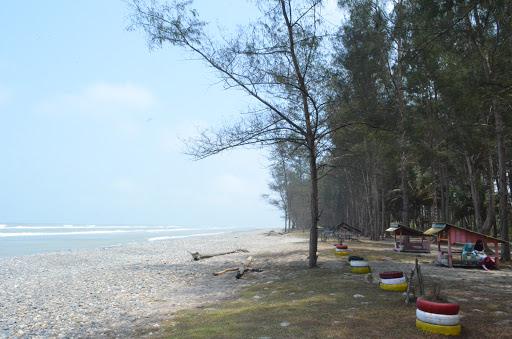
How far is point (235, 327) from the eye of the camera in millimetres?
6957

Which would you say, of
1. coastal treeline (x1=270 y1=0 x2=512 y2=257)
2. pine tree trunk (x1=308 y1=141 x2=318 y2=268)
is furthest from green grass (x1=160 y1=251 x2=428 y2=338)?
coastal treeline (x1=270 y1=0 x2=512 y2=257)

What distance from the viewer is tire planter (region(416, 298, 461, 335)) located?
19.3ft

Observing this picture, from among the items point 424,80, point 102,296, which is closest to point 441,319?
point 102,296

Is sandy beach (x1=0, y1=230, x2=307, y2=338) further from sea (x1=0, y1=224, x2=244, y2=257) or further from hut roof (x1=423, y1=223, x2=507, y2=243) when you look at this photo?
sea (x1=0, y1=224, x2=244, y2=257)

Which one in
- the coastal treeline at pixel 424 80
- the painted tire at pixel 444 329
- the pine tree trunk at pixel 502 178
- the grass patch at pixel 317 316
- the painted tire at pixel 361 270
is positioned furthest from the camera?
the pine tree trunk at pixel 502 178

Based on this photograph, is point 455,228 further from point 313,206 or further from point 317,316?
point 317,316

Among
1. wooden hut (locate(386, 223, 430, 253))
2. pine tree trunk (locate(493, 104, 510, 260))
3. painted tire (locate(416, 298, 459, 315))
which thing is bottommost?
painted tire (locate(416, 298, 459, 315))

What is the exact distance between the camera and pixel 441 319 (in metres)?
5.92

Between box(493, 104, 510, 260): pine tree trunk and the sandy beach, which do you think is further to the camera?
box(493, 104, 510, 260): pine tree trunk

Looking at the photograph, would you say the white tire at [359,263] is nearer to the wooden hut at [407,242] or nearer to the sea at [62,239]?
the wooden hut at [407,242]

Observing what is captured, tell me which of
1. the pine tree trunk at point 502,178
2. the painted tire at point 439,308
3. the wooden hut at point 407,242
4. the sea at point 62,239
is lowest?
the sea at point 62,239

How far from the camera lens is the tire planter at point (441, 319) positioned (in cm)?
588

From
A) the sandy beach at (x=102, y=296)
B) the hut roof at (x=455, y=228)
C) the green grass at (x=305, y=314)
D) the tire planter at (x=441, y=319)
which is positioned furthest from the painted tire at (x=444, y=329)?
the hut roof at (x=455, y=228)

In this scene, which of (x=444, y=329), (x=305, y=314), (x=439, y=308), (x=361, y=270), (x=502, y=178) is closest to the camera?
(x=444, y=329)
